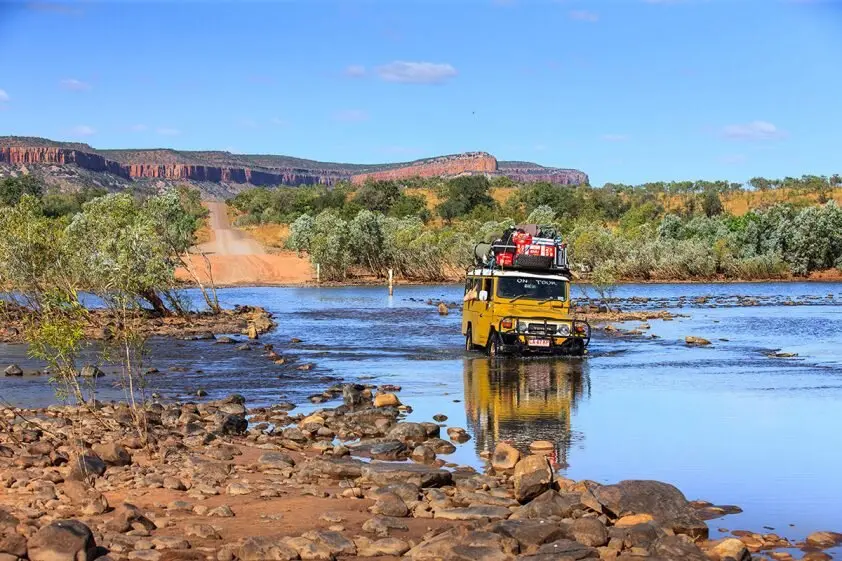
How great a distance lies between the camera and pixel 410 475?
1442 centimetres

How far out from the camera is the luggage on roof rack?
29.5m

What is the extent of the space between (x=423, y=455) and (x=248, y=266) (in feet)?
252

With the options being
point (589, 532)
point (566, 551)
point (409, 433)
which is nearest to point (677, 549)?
point (589, 532)

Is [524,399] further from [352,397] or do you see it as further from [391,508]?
[391,508]

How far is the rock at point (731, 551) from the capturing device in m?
11.0

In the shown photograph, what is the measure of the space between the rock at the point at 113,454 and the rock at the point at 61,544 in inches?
177

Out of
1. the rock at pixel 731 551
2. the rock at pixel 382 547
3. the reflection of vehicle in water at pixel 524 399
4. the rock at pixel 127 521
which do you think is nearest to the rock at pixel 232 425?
the reflection of vehicle in water at pixel 524 399

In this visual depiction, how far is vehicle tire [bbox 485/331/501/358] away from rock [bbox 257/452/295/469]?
1356cm

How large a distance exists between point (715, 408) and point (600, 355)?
1049cm

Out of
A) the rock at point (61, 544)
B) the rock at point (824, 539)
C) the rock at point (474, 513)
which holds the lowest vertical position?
the rock at point (824, 539)

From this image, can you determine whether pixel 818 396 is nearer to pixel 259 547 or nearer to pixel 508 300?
pixel 508 300

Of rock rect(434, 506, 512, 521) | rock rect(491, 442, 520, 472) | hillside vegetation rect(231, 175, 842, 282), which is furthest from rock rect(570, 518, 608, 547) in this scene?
hillside vegetation rect(231, 175, 842, 282)

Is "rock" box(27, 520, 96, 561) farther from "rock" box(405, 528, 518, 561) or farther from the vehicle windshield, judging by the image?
the vehicle windshield

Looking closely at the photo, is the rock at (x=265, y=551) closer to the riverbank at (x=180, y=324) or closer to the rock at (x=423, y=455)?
the rock at (x=423, y=455)
